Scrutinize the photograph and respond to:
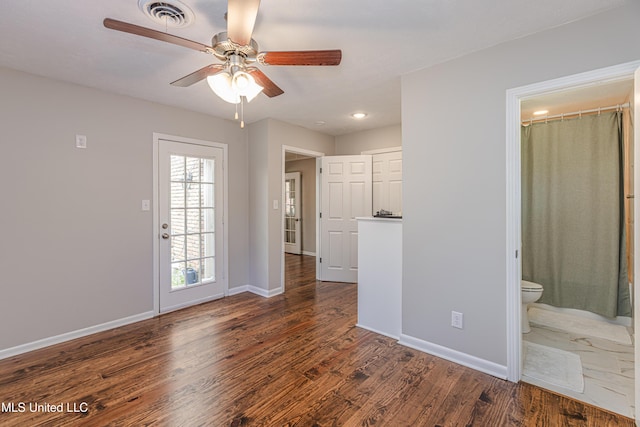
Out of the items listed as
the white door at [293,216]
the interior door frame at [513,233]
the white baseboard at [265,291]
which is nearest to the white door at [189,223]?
the white baseboard at [265,291]

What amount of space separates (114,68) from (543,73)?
10.7 feet

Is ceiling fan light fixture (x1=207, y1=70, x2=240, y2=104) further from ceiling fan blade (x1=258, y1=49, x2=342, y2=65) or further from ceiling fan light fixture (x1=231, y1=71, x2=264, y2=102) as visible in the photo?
ceiling fan blade (x1=258, y1=49, x2=342, y2=65)

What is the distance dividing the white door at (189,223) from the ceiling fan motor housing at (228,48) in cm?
214

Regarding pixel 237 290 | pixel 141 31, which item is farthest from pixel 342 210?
pixel 141 31

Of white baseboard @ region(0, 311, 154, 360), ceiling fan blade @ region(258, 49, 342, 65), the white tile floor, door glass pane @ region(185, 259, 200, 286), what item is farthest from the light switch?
the white tile floor

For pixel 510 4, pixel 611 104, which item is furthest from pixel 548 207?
pixel 510 4

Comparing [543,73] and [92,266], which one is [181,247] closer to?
[92,266]

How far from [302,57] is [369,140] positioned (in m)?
3.21

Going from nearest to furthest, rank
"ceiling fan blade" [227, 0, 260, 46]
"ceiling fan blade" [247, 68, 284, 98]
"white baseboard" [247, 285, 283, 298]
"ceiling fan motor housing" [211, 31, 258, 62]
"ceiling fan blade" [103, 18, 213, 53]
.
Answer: "ceiling fan blade" [227, 0, 260, 46] → "ceiling fan blade" [103, 18, 213, 53] → "ceiling fan motor housing" [211, 31, 258, 62] → "ceiling fan blade" [247, 68, 284, 98] → "white baseboard" [247, 285, 283, 298]

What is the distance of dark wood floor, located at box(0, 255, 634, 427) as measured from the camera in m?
1.75

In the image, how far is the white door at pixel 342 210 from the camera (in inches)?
185

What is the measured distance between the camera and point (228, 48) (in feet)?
5.41

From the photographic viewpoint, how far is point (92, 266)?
9.61 ft

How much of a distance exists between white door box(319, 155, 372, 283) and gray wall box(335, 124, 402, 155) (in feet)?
0.83
